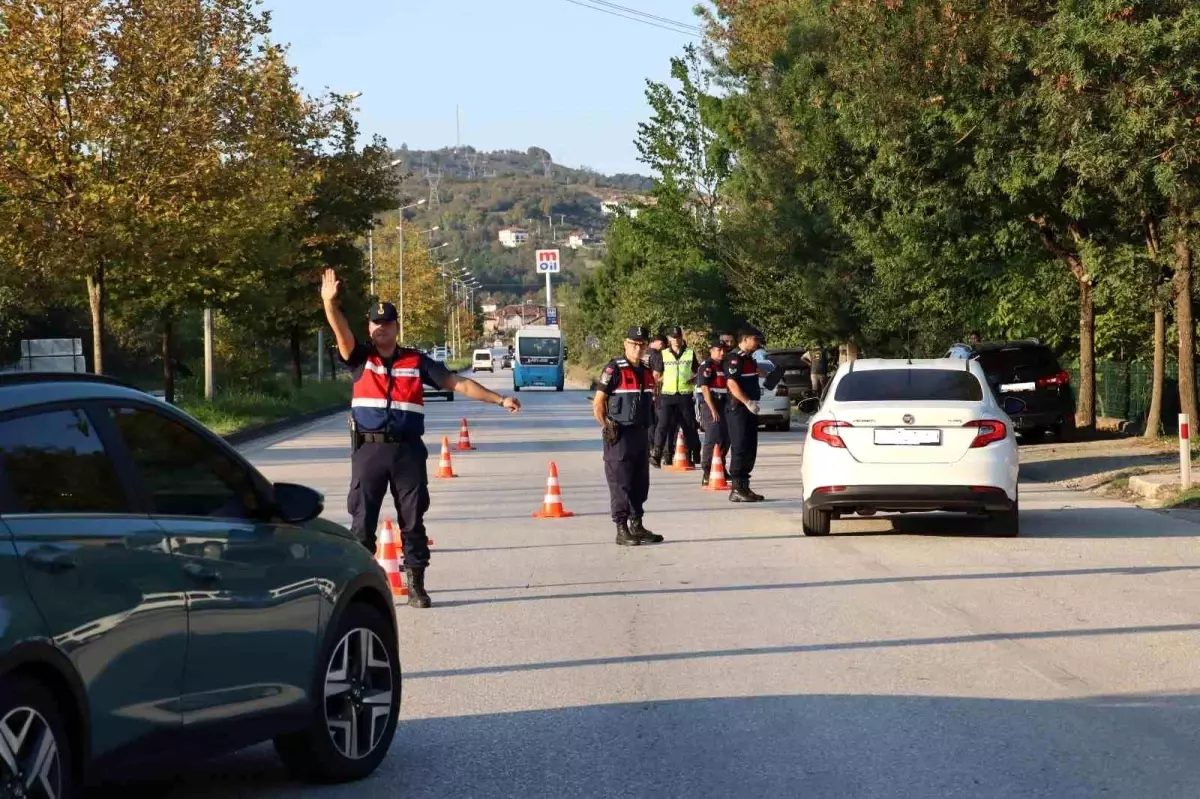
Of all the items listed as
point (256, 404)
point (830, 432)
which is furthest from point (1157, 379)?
point (256, 404)

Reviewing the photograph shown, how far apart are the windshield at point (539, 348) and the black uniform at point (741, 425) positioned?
56483 millimetres

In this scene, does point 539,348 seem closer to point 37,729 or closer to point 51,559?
point 51,559

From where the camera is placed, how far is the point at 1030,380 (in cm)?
2816

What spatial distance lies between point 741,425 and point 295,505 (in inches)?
525

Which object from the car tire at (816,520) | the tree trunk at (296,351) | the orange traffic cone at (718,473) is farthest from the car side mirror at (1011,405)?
the tree trunk at (296,351)

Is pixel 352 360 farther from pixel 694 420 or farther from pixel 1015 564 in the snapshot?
pixel 694 420

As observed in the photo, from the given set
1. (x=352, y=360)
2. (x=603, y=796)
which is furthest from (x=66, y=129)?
(x=603, y=796)

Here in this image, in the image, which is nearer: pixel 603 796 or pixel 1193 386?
pixel 603 796

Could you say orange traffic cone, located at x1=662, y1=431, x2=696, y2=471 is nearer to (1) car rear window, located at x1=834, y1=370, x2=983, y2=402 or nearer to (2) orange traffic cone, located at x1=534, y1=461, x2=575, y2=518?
(2) orange traffic cone, located at x1=534, y1=461, x2=575, y2=518

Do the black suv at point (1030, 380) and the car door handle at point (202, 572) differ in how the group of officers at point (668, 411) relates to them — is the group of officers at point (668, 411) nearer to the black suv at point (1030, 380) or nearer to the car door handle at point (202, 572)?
the black suv at point (1030, 380)

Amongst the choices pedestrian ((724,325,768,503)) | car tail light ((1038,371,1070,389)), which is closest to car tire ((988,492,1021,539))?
pedestrian ((724,325,768,503))

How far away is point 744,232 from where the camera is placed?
148ft

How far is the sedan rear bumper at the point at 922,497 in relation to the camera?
49.4 ft

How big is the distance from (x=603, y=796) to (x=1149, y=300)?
76.0 ft
